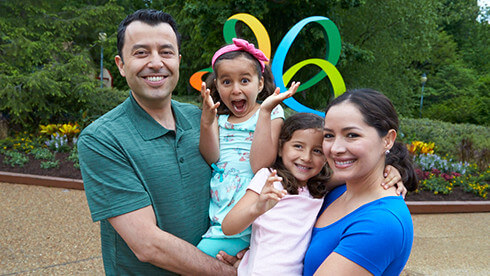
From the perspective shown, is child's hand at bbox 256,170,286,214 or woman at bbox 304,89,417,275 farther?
child's hand at bbox 256,170,286,214

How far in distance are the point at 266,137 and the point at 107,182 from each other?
81 cm

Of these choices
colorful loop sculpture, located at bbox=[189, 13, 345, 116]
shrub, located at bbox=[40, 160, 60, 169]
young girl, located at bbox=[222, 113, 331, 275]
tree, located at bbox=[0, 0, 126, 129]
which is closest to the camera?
young girl, located at bbox=[222, 113, 331, 275]

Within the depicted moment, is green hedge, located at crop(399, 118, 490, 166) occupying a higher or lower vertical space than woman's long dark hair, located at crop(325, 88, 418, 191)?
lower

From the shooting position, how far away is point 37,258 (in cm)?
416

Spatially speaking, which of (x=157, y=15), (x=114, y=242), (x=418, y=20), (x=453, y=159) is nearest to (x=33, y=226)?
(x=114, y=242)

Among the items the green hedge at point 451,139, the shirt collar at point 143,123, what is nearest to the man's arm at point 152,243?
the shirt collar at point 143,123

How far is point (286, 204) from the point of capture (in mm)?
1863

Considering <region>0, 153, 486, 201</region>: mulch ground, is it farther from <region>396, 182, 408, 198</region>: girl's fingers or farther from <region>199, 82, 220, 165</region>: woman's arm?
<region>199, 82, 220, 165</region>: woman's arm

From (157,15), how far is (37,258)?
3548 mm

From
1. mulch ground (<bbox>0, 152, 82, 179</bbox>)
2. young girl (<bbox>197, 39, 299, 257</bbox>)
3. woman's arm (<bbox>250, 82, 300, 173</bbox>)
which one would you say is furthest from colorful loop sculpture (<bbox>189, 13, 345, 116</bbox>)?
mulch ground (<bbox>0, 152, 82, 179</bbox>)

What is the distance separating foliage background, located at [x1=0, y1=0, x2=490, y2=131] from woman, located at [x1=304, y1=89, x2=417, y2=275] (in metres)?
8.49

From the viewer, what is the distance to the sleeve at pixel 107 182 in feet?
5.23

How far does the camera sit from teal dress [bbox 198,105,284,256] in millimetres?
1940

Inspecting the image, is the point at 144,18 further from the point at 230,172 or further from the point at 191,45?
the point at 191,45
